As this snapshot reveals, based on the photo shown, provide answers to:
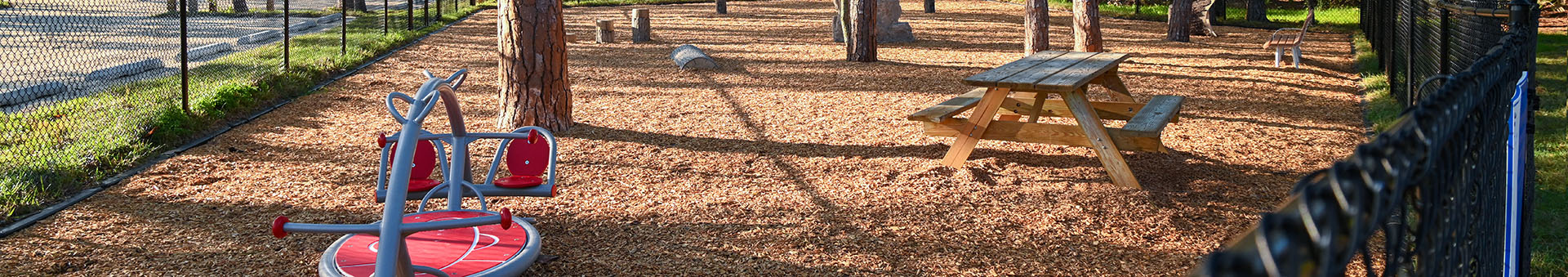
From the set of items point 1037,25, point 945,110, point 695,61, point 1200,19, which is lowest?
point 945,110

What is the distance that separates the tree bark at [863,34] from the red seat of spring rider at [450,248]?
8429 mm

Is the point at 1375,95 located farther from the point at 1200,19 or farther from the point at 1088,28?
the point at 1200,19

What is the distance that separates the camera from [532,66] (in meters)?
7.35

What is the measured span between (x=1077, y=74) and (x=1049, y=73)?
6.8 inches

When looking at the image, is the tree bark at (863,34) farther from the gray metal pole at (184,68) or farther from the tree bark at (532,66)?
the gray metal pole at (184,68)

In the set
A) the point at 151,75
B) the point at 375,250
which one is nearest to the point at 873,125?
the point at 375,250

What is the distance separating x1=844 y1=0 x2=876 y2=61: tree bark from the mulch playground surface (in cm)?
176

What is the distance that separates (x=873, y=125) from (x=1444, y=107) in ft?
21.6

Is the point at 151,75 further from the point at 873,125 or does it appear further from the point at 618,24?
the point at 618,24

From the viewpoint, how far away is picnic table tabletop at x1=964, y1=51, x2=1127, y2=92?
19.0 feet

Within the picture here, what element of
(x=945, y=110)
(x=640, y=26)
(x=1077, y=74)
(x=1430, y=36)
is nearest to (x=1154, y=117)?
(x=1077, y=74)

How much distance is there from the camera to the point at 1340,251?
943mm

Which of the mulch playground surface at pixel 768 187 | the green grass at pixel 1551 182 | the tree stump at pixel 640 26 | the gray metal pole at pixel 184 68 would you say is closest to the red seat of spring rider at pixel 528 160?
the mulch playground surface at pixel 768 187

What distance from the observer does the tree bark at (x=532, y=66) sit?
723cm
